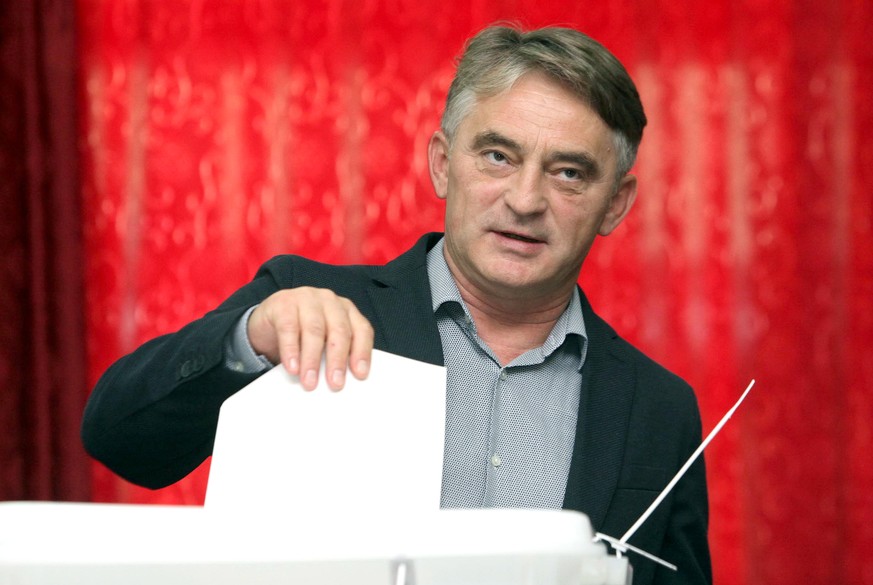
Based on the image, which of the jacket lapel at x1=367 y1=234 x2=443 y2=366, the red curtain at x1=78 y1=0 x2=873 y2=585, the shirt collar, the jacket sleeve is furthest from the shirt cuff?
the red curtain at x1=78 y1=0 x2=873 y2=585

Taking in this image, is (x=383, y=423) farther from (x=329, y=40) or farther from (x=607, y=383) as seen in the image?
(x=329, y=40)

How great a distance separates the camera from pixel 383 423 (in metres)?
0.80

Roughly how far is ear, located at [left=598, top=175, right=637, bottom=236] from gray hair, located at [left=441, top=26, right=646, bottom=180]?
0.07 m

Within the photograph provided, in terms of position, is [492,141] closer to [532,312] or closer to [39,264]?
[532,312]

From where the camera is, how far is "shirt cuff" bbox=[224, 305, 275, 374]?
3.18 ft

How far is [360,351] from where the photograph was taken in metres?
0.83

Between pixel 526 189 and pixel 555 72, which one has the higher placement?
pixel 555 72

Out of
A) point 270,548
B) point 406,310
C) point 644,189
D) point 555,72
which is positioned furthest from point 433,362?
point 644,189

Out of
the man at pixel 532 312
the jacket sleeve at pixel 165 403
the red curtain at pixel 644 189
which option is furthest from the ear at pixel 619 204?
the red curtain at pixel 644 189

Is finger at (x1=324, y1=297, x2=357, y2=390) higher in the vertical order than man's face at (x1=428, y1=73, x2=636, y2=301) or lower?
lower

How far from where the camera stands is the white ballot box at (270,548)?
0.53m

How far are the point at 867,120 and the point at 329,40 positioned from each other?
5.21 ft

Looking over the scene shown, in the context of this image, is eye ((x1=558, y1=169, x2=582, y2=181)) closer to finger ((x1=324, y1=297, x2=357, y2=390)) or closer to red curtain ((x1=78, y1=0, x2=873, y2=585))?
finger ((x1=324, y1=297, x2=357, y2=390))

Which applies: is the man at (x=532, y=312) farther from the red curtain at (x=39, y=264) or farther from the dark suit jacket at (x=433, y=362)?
the red curtain at (x=39, y=264)
